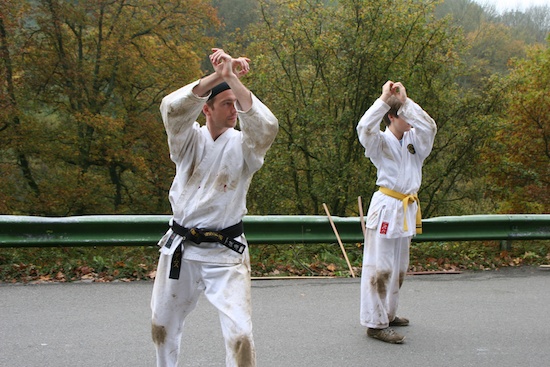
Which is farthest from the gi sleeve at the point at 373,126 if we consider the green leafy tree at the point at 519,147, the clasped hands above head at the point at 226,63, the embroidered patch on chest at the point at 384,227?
the green leafy tree at the point at 519,147

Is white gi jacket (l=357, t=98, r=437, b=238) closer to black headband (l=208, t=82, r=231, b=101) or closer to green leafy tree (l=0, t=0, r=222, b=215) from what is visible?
black headband (l=208, t=82, r=231, b=101)

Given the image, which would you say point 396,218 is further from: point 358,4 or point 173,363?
point 358,4

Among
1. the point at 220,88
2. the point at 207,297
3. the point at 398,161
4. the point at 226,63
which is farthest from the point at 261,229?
the point at 226,63

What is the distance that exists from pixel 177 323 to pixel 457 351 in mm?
2454

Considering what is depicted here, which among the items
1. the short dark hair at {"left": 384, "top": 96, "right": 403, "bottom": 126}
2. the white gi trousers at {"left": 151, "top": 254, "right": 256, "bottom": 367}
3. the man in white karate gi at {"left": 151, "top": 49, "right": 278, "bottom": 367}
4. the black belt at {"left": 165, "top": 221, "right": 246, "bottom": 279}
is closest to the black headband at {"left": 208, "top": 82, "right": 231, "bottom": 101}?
the man in white karate gi at {"left": 151, "top": 49, "right": 278, "bottom": 367}

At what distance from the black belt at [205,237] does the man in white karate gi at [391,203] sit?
198 centimetres

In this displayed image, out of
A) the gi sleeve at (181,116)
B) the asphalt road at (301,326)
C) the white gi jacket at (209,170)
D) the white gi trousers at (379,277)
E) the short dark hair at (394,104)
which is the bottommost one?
the asphalt road at (301,326)

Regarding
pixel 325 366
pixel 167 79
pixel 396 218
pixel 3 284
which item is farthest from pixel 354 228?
pixel 167 79

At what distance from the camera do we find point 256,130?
3332mm

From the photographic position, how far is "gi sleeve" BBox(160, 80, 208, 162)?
331 cm

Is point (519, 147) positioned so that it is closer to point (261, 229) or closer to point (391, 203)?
point (261, 229)

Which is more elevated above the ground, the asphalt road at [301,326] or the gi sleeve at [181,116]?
the gi sleeve at [181,116]

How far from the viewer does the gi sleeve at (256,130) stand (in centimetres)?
329

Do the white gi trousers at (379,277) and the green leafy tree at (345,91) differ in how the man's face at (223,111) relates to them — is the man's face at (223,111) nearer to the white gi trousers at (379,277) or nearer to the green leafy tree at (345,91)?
the white gi trousers at (379,277)
